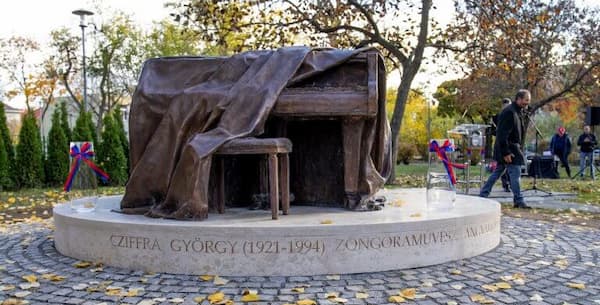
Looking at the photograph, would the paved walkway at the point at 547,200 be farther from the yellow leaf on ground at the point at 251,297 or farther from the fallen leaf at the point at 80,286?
the fallen leaf at the point at 80,286

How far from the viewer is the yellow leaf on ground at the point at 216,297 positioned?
3.69 meters

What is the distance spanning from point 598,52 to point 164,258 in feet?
66.9

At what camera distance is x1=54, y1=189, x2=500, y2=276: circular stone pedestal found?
170 inches

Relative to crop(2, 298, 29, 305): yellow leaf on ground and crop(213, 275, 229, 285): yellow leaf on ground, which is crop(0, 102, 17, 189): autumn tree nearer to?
crop(2, 298, 29, 305): yellow leaf on ground

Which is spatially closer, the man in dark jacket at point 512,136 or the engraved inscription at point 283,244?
the engraved inscription at point 283,244

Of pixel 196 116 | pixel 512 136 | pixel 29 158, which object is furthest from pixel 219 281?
pixel 29 158

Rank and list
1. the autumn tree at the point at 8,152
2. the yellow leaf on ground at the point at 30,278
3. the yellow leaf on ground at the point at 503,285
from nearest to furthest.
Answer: the yellow leaf on ground at the point at 503,285, the yellow leaf on ground at the point at 30,278, the autumn tree at the point at 8,152

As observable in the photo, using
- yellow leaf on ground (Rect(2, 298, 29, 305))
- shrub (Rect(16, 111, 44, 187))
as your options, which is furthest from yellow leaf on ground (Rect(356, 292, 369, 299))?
shrub (Rect(16, 111, 44, 187))

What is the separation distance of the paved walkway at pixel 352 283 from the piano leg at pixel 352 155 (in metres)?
1.18

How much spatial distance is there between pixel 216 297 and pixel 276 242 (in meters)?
0.75

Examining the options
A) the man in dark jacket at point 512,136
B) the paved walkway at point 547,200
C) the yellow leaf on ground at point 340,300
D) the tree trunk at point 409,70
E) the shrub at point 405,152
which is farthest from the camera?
the shrub at point 405,152

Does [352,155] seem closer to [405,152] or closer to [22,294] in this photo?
[22,294]

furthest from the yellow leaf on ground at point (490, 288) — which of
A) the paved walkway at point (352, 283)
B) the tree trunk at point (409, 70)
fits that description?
the tree trunk at point (409, 70)

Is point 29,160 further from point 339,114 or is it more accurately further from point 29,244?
point 339,114
